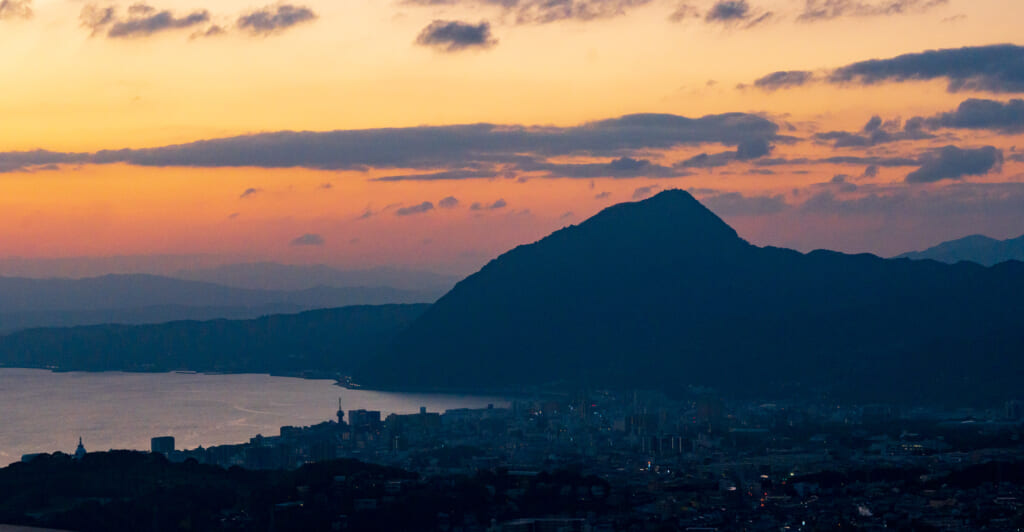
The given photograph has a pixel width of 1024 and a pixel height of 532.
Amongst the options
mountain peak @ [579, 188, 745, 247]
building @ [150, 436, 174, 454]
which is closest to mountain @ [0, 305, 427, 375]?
mountain peak @ [579, 188, 745, 247]

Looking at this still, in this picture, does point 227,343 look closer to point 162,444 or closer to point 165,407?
point 165,407

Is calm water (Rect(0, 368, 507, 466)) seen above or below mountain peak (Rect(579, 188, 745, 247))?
below

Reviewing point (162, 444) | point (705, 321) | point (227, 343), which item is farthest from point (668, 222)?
point (162, 444)

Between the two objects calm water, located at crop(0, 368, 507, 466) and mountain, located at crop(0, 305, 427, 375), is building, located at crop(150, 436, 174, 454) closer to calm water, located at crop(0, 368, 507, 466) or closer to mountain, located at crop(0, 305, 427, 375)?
calm water, located at crop(0, 368, 507, 466)

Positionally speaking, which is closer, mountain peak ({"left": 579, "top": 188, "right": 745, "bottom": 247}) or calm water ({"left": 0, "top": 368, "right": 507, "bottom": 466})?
calm water ({"left": 0, "top": 368, "right": 507, "bottom": 466})

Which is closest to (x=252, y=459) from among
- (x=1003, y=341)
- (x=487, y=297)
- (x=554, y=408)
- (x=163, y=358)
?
(x=554, y=408)

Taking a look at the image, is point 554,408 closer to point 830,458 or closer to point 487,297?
point 830,458
